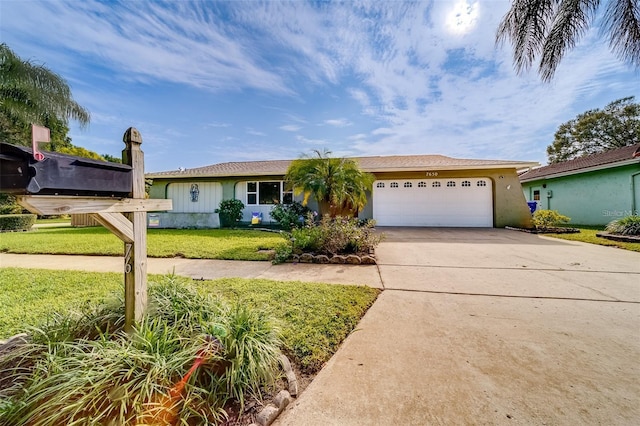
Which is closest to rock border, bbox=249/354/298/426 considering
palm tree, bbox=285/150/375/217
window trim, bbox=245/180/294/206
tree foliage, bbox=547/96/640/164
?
palm tree, bbox=285/150/375/217

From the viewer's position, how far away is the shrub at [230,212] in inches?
556

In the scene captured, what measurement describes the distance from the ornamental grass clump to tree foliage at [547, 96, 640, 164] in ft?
122

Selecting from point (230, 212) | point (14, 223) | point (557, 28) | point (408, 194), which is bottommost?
point (14, 223)

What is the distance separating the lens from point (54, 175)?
1540 mm

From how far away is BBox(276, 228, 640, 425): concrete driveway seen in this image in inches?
72.9

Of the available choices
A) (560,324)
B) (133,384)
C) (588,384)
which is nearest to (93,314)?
(133,384)

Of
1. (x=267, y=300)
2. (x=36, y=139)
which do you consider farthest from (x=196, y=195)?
(x=36, y=139)

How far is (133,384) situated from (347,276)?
390 cm

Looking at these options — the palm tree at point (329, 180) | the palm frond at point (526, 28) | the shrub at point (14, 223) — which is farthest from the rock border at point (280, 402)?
the shrub at point (14, 223)

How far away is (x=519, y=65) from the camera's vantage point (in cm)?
683

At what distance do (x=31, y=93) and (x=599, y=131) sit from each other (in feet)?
140

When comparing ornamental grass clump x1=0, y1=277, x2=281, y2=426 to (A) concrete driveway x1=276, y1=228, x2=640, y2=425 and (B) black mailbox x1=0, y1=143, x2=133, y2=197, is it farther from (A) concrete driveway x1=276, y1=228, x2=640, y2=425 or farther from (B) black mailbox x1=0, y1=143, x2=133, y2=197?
(B) black mailbox x1=0, y1=143, x2=133, y2=197

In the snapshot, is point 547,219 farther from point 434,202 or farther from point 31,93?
point 31,93

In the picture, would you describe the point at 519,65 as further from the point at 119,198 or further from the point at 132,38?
the point at 132,38
